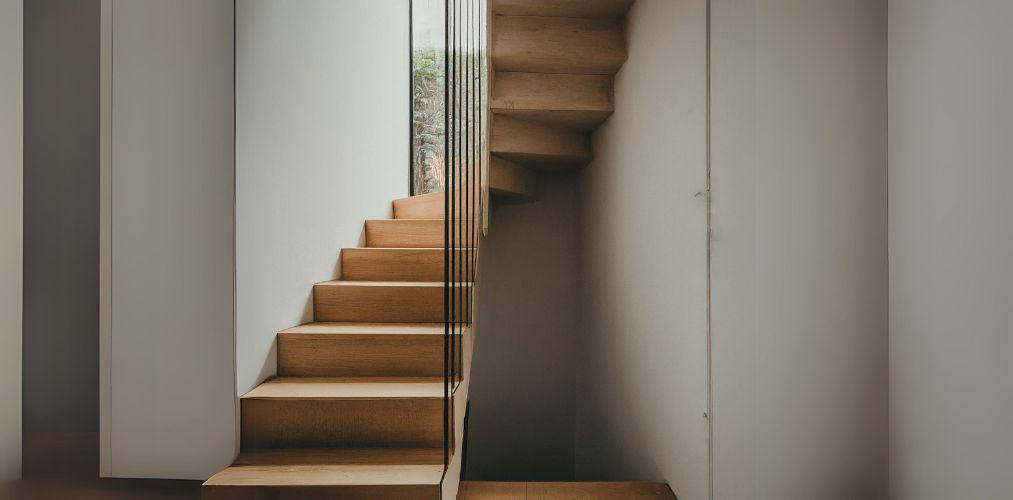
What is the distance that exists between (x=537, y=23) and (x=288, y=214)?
1401 mm

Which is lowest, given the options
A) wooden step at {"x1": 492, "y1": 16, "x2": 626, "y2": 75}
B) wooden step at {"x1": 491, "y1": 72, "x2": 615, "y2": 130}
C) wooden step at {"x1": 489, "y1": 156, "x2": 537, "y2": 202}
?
wooden step at {"x1": 489, "y1": 156, "x2": 537, "y2": 202}

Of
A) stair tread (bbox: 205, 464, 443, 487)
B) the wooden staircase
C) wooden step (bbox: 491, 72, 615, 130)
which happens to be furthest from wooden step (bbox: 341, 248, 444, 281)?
stair tread (bbox: 205, 464, 443, 487)

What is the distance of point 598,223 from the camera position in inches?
128

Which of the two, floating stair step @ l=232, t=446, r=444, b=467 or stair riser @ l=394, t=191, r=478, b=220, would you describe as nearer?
floating stair step @ l=232, t=446, r=444, b=467

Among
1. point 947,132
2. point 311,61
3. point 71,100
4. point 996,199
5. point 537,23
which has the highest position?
point 537,23

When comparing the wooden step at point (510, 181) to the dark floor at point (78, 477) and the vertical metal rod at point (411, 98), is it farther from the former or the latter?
the dark floor at point (78, 477)

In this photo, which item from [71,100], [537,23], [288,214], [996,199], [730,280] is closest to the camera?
[996,199]

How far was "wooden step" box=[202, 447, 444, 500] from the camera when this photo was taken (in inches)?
59.0

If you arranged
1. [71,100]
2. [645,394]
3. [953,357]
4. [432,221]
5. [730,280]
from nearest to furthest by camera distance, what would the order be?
[953,357] → [730,280] → [71,100] → [645,394] → [432,221]

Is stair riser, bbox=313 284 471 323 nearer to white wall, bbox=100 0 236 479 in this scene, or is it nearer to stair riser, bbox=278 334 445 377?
stair riser, bbox=278 334 445 377

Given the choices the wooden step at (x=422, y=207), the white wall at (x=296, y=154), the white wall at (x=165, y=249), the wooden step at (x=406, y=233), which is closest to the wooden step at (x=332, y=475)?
the white wall at (x=165, y=249)

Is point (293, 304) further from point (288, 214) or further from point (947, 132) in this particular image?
point (947, 132)

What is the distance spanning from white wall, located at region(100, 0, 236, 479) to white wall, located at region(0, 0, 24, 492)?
274 mm

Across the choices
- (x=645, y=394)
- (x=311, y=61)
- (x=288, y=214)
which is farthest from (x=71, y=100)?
(x=645, y=394)
